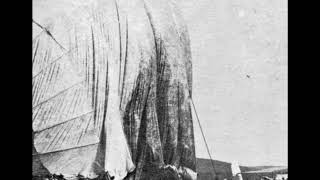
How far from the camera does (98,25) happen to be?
4992mm

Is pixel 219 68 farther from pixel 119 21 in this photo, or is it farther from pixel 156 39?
pixel 119 21

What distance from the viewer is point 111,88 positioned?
4.97m

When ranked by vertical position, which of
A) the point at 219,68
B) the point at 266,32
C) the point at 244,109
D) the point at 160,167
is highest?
the point at 266,32

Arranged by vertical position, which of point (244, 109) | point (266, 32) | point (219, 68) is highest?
point (266, 32)

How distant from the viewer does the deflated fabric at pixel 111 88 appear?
495 centimetres

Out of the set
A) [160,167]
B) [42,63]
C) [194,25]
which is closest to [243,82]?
[194,25]

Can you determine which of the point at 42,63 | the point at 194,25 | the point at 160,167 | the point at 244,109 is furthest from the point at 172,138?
the point at 42,63

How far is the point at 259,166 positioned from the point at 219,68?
94 centimetres

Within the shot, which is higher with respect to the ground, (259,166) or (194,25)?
(194,25)

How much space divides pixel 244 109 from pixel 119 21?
1344 mm

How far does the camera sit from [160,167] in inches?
195

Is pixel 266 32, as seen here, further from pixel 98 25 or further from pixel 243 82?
pixel 98 25

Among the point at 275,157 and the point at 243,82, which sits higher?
the point at 243,82

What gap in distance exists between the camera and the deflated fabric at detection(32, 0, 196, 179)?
16.2ft
